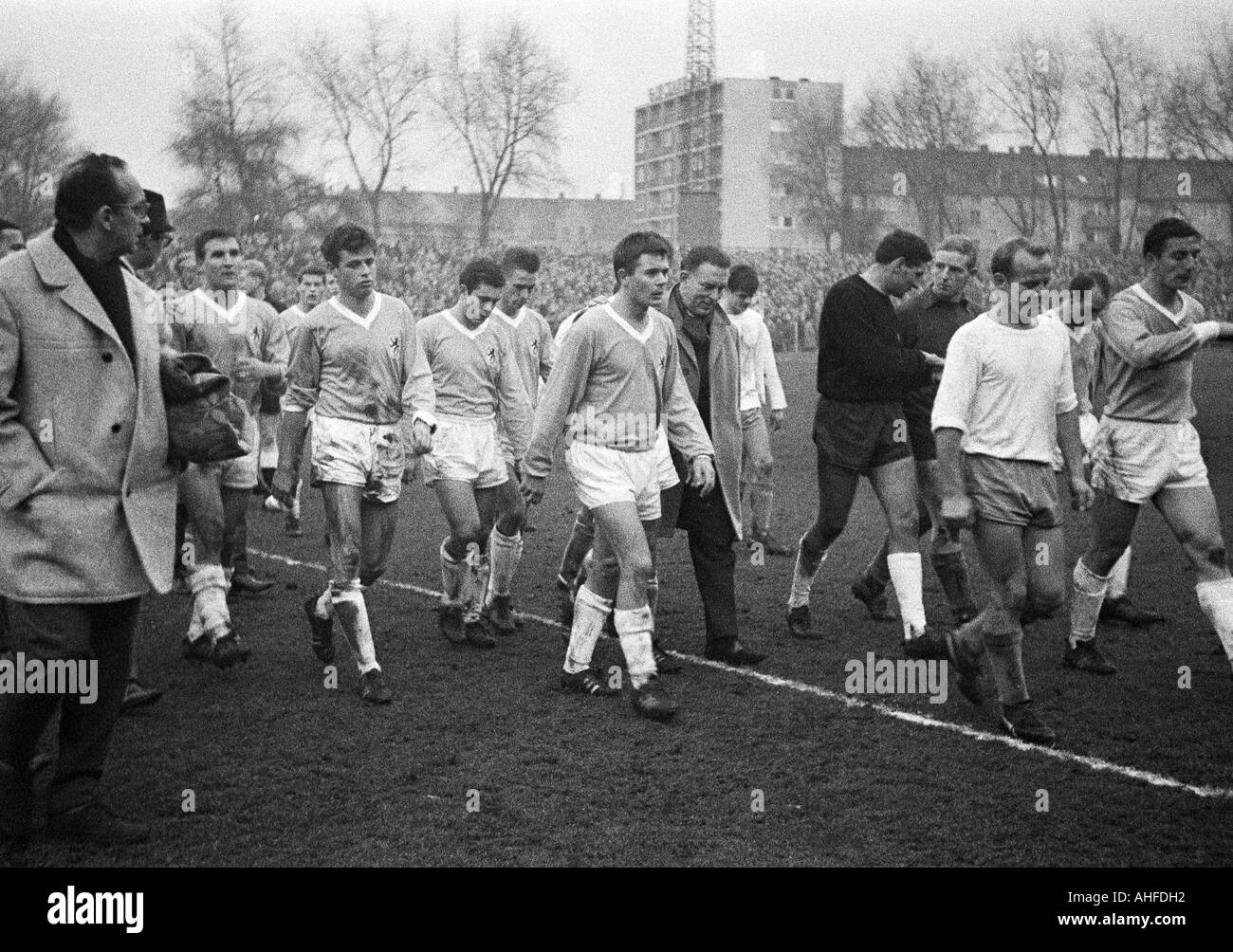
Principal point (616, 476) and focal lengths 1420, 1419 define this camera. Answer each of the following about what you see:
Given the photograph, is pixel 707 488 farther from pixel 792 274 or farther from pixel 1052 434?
pixel 792 274

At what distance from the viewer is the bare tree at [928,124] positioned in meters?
50.2

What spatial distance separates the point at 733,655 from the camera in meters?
7.78

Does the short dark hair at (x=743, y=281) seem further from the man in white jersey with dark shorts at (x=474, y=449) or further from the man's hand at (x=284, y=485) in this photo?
the man's hand at (x=284, y=485)

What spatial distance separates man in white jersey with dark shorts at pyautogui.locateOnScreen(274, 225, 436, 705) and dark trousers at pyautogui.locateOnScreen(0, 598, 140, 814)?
1.90 metres

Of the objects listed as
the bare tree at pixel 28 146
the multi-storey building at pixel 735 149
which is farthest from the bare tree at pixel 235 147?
the multi-storey building at pixel 735 149

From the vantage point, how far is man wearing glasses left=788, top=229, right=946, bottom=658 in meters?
7.88

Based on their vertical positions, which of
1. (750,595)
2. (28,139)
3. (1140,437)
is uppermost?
(28,139)

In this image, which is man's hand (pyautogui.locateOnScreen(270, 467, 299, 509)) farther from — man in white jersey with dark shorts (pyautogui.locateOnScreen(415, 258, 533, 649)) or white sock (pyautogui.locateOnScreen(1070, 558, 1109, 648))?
white sock (pyautogui.locateOnScreen(1070, 558, 1109, 648))

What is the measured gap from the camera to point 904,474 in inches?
317

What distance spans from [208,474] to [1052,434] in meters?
4.84

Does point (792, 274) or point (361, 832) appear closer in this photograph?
point (361, 832)

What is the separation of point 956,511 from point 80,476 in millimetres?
3619

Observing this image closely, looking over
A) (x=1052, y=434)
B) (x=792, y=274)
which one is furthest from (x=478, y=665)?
(x=792, y=274)

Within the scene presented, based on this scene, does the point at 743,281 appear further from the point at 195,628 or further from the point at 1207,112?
the point at 1207,112
